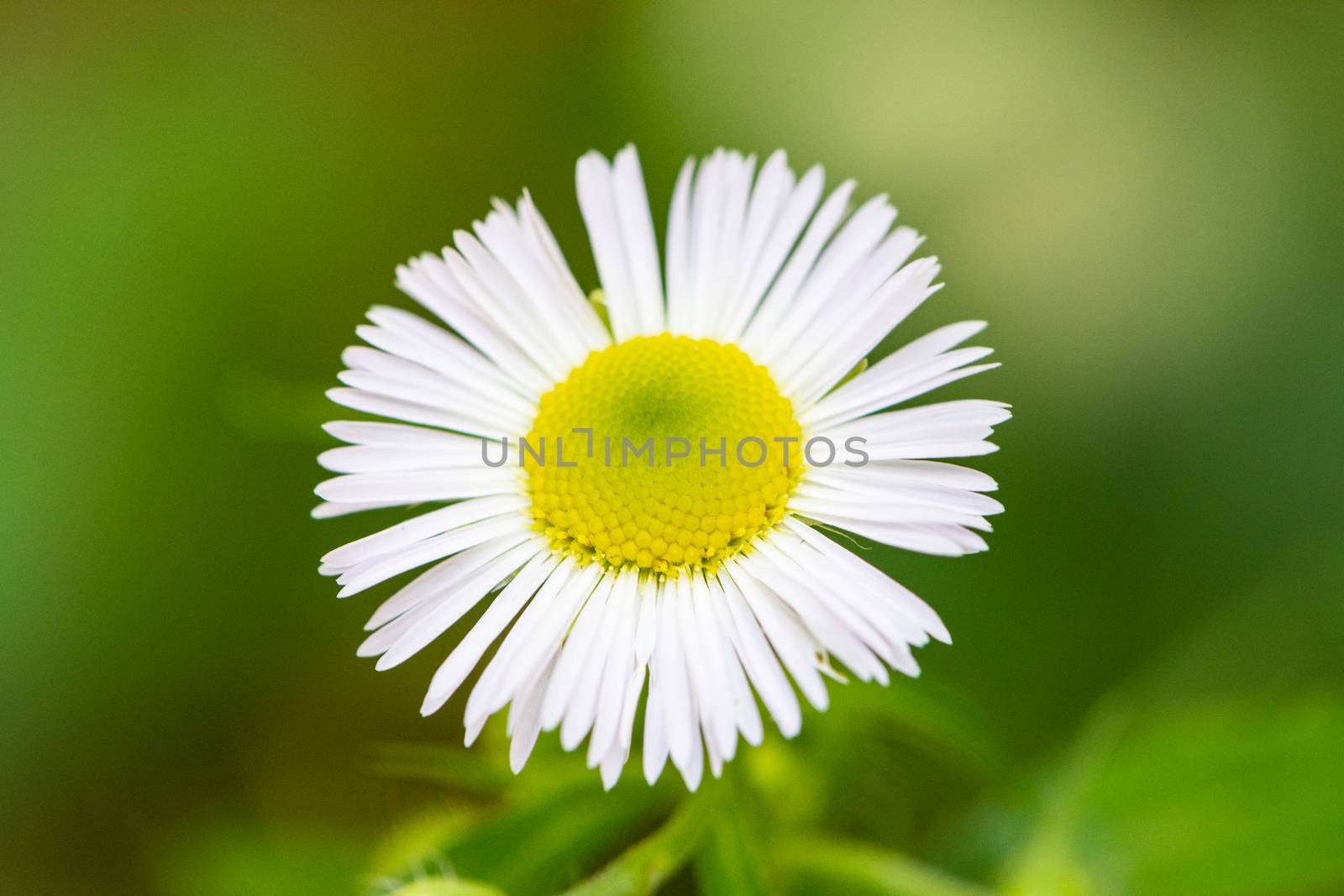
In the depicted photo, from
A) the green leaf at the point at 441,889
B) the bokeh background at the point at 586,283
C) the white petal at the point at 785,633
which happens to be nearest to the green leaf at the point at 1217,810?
the bokeh background at the point at 586,283

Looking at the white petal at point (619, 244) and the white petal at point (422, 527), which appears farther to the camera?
the white petal at point (619, 244)

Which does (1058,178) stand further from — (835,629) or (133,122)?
(133,122)

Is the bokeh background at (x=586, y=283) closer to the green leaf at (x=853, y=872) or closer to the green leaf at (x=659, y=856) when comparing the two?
the green leaf at (x=853, y=872)

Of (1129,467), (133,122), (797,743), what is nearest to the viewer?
(797,743)

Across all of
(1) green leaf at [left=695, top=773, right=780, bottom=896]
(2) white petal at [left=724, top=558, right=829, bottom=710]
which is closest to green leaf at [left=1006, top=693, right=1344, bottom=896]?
(1) green leaf at [left=695, top=773, right=780, bottom=896]

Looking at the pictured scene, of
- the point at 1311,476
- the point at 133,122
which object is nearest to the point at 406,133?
the point at 133,122

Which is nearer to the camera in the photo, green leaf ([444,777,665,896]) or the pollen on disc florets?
the pollen on disc florets

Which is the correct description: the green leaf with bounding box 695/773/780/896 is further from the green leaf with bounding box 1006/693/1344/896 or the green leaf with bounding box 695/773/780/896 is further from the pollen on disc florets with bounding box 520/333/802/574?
the green leaf with bounding box 1006/693/1344/896
